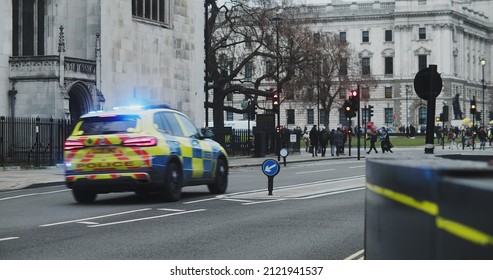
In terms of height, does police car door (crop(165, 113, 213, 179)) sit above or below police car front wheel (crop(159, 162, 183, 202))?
above

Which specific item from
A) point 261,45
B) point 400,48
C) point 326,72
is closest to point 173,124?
point 261,45

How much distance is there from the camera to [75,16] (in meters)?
47.3

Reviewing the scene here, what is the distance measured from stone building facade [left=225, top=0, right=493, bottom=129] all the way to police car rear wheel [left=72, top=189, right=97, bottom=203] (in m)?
117

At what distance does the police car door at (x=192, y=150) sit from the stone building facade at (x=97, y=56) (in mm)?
23897

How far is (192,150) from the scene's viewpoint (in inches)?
696

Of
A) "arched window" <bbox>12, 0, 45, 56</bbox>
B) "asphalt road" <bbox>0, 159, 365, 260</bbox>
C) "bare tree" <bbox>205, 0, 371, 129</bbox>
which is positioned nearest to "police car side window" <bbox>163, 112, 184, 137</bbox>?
"asphalt road" <bbox>0, 159, 365, 260</bbox>

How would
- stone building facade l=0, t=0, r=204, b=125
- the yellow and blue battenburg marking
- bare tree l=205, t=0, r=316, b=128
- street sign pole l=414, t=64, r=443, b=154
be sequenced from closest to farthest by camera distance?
the yellow and blue battenburg marking
street sign pole l=414, t=64, r=443, b=154
stone building facade l=0, t=0, r=204, b=125
bare tree l=205, t=0, r=316, b=128

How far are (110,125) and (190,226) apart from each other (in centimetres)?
465

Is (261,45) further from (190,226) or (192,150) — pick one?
(190,226)

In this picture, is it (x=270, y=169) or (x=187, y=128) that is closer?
(x=187, y=128)

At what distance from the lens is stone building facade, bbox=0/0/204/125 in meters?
42.3

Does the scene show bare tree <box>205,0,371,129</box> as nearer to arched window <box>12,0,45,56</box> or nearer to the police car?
arched window <box>12,0,45,56</box>

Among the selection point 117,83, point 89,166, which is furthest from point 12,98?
point 89,166
